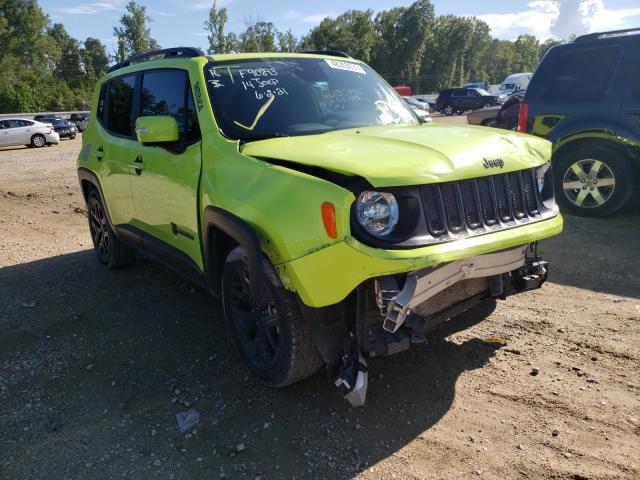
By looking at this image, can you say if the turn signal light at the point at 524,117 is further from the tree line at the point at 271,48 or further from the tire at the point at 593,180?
the tree line at the point at 271,48

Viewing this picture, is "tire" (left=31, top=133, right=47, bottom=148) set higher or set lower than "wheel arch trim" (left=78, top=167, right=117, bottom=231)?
lower

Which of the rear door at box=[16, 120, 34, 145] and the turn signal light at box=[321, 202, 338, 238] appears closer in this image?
the turn signal light at box=[321, 202, 338, 238]

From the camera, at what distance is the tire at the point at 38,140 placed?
898 inches

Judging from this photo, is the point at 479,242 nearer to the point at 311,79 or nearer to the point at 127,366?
the point at 311,79

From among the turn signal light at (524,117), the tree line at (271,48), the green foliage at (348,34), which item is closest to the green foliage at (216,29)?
the tree line at (271,48)

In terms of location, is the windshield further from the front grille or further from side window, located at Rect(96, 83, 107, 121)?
side window, located at Rect(96, 83, 107, 121)

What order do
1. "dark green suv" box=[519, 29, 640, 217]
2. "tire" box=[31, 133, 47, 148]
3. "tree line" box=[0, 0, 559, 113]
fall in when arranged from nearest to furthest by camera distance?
"dark green suv" box=[519, 29, 640, 217] < "tire" box=[31, 133, 47, 148] < "tree line" box=[0, 0, 559, 113]

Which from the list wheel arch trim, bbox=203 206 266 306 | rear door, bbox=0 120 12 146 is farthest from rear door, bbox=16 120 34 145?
wheel arch trim, bbox=203 206 266 306

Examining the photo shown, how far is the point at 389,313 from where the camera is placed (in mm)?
2438

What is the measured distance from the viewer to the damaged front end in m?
2.45

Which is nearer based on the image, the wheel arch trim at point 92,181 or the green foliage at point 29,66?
the wheel arch trim at point 92,181

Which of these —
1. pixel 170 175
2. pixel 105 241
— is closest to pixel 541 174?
pixel 170 175

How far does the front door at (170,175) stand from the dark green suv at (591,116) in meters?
4.83

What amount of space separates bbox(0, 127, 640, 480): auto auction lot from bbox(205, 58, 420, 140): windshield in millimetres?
1602
